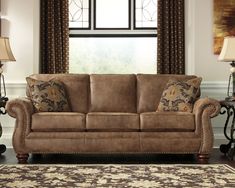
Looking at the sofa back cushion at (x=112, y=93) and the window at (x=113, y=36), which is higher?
the window at (x=113, y=36)

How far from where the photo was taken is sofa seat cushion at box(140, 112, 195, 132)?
4.37 meters

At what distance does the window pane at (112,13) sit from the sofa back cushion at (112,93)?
3.73 ft

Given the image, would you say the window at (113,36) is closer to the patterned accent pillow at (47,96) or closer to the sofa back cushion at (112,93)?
the sofa back cushion at (112,93)

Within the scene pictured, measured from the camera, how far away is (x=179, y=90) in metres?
4.78

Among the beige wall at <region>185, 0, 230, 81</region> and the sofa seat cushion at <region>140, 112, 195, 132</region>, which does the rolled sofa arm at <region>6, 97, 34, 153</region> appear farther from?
the beige wall at <region>185, 0, 230, 81</region>

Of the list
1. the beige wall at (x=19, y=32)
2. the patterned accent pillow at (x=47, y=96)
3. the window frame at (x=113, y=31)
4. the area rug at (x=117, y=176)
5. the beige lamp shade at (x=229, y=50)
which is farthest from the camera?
the window frame at (x=113, y=31)

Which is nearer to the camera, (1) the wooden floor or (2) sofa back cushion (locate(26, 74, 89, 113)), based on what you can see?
(1) the wooden floor

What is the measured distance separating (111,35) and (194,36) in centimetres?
119

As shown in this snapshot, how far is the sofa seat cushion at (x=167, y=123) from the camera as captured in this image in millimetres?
4367

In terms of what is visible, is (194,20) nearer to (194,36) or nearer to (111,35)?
(194,36)

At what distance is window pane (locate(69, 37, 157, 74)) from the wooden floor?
1.57 m

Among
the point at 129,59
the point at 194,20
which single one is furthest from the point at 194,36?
the point at 129,59

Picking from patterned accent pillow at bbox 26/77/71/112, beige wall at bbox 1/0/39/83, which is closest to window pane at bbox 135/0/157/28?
beige wall at bbox 1/0/39/83

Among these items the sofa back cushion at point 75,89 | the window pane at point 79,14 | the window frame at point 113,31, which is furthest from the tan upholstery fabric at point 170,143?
the window pane at point 79,14
